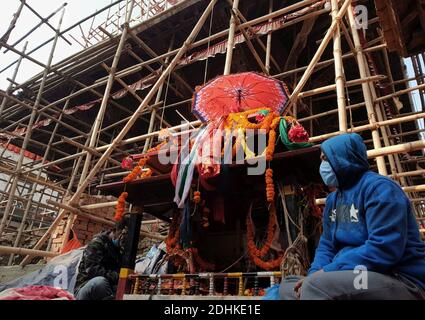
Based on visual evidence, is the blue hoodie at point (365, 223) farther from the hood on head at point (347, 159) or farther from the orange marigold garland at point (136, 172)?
the orange marigold garland at point (136, 172)

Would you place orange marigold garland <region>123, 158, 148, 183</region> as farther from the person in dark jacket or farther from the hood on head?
the hood on head

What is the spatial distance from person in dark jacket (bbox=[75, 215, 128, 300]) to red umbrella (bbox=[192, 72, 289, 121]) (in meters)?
2.08

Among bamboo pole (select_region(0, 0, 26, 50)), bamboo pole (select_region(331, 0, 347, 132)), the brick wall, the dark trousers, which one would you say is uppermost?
bamboo pole (select_region(0, 0, 26, 50))

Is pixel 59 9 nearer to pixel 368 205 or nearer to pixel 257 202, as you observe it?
pixel 257 202

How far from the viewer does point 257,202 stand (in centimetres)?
436

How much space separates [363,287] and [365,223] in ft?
1.47

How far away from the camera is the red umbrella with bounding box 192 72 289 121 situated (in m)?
4.65

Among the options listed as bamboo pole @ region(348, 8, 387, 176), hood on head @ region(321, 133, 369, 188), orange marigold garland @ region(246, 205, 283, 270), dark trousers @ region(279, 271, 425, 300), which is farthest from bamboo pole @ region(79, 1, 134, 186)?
dark trousers @ region(279, 271, 425, 300)

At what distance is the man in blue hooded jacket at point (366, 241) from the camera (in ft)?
5.51

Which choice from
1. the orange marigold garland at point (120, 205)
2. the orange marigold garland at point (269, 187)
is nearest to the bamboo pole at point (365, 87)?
the orange marigold garland at point (269, 187)

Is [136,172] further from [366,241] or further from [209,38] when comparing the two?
[209,38]

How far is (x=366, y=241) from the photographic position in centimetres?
184

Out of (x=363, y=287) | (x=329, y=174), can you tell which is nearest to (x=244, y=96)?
(x=329, y=174)
